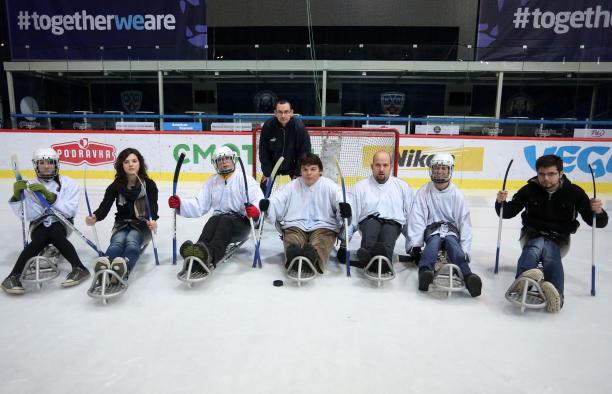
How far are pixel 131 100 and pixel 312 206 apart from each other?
31.6ft

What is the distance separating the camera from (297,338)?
215cm

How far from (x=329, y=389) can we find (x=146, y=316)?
4.05 ft

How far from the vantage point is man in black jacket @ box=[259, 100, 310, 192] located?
13.1 feet

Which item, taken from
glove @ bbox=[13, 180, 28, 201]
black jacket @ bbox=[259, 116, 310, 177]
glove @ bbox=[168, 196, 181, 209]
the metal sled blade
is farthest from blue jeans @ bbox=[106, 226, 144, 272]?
the metal sled blade

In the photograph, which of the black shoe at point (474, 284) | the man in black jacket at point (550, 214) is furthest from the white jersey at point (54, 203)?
the man in black jacket at point (550, 214)

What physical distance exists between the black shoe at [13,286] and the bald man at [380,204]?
2313 mm

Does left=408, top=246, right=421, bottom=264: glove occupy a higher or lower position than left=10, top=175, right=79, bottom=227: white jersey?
lower

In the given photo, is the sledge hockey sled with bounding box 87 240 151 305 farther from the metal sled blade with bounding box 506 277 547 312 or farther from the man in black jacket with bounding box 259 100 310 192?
the metal sled blade with bounding box 506 277 547 312

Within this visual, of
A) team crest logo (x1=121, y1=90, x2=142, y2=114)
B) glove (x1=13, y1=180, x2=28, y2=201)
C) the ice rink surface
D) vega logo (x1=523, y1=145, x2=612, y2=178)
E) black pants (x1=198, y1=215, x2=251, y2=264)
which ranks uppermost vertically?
team crest logo (x1=121, y1=90, x2=142, y2=114)

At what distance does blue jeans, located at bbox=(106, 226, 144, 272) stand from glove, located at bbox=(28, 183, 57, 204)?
54 centimetres

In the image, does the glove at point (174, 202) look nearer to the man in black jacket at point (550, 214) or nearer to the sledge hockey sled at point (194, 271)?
the sledge hockey sled at point (194, 271)

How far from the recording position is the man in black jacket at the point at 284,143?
157 inches

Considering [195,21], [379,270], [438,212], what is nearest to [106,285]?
[379,270]

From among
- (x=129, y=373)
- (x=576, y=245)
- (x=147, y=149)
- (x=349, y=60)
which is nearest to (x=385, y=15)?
(x=349, y=60)
